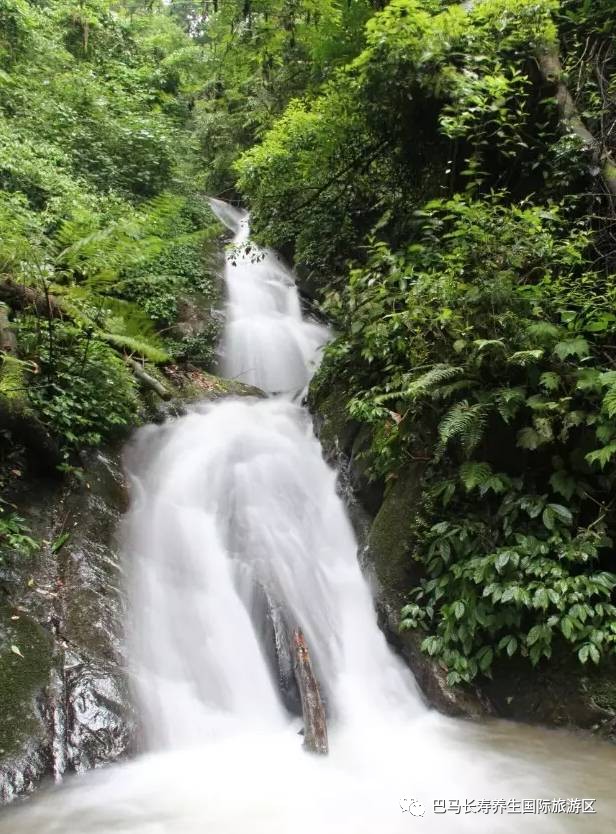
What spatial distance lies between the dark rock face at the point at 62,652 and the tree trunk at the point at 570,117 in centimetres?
580

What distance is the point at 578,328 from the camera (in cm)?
443

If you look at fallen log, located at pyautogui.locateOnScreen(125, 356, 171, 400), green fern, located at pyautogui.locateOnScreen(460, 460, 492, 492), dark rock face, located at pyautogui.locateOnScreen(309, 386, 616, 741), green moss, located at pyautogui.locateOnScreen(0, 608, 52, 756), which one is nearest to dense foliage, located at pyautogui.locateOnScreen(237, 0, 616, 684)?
green fern, located at pyautogui.locateOnScreen(460, 460, 492, 492)


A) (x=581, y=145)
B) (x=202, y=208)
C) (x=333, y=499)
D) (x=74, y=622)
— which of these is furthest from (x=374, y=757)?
(x=202, y=208)

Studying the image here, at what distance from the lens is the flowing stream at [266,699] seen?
321 cm

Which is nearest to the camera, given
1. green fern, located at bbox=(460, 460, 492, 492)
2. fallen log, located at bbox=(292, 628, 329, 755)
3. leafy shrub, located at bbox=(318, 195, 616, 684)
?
fallen log, located at bbox=(292, 628, 329, 755)

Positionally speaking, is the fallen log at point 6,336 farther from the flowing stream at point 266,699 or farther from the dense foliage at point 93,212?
the flowing stream at point 266,699

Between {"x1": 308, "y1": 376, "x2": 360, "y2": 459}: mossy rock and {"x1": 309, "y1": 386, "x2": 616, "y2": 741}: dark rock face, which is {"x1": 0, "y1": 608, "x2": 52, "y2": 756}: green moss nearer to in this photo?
{"x1": 309, "y1": 386, "x2": 616, "y2": 741}: dark rock face

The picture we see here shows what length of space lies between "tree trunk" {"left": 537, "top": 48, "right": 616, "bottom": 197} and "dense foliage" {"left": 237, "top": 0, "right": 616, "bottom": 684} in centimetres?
3

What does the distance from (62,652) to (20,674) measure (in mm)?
360

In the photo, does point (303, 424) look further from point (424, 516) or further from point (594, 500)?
point (594, 500)

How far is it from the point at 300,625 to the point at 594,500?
268 centimetres

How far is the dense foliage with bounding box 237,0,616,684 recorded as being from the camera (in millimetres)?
4293

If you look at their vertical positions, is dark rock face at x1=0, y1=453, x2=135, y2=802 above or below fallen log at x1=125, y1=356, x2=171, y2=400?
below

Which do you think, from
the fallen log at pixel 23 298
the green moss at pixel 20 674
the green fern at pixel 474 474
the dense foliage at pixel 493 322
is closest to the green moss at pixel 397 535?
the dense foliage at pixel 493 322
